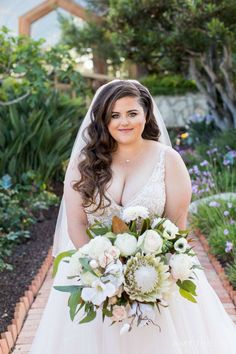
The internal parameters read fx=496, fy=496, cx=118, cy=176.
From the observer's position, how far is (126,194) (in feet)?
8.11

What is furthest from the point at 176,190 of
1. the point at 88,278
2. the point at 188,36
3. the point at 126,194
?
the point at 188,36

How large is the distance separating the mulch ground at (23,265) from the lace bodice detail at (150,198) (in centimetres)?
123

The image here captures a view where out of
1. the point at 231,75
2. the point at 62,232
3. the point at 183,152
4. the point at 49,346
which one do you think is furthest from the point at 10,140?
the point at 49,346

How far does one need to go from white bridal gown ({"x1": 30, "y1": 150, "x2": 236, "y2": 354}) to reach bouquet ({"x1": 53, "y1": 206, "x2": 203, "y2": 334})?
0.35 meters

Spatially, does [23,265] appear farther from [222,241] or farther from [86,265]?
[86,265]

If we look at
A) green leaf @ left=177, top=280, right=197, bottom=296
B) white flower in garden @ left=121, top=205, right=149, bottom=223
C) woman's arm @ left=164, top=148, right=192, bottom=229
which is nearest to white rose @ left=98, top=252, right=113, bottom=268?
white flower in garden @ left=121, top=205, right=149, bottom=223

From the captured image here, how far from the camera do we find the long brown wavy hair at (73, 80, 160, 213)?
2385 mm

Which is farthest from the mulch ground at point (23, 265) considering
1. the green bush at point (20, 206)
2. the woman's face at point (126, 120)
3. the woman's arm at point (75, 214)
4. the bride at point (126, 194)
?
the woman's face at point (126, 120)

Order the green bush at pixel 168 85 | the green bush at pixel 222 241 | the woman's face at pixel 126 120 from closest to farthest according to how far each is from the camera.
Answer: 1. the woman's face at pixel 126 120
2. the green bush at pixel 222 241
3. the green bush at pixel 168 85

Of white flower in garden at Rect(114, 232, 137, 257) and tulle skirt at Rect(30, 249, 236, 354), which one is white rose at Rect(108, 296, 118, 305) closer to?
white flower in garden at Rect(114, 232, 137, 257)

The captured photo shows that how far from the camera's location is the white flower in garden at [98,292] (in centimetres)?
190

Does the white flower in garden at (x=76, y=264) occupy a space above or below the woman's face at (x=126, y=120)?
below

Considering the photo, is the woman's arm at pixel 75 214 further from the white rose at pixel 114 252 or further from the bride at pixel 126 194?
the white rose at pixel 114 252

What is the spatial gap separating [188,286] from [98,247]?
1.44ft
